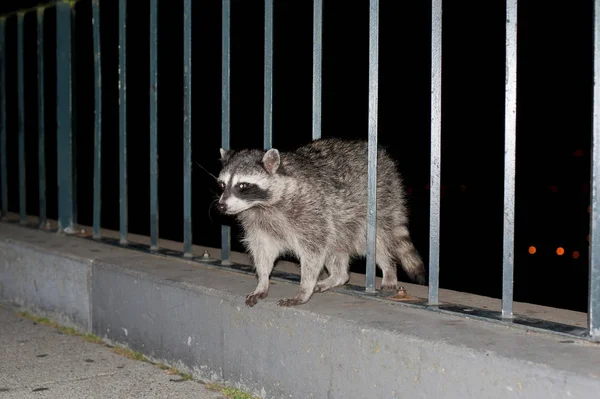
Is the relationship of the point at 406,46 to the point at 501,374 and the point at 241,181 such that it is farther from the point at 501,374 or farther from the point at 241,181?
the point at 501,374

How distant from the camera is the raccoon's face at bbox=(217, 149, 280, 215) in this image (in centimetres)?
446

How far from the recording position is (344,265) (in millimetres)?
4848

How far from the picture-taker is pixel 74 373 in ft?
15.0

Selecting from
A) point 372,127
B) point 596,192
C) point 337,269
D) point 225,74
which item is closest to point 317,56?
point 372,127

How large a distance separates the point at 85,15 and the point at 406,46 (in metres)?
4.73

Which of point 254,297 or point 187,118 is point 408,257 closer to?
point 254,297

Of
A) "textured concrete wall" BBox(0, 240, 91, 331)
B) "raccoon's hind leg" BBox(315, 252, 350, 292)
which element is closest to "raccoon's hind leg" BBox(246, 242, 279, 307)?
"raccoon's hind leg" BBox(315, 252, 350, 292)

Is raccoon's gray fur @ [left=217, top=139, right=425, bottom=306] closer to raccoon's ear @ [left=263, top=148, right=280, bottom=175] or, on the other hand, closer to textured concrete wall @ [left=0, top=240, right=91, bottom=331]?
raccoon's ear @ [left=263, top=148, right=280, bottom=175]

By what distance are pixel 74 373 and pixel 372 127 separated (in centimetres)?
203

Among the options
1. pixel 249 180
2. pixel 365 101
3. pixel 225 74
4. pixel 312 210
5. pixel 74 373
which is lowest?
pixel 74 373

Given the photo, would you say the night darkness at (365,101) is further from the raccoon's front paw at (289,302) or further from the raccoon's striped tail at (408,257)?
the raccoon's front paw at (289,302)

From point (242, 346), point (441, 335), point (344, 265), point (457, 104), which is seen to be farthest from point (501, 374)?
point (457, 104)

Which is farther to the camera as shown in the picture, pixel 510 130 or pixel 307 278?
pixel 307 278

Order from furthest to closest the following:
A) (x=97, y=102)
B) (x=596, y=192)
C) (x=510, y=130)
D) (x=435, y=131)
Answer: (x=97, y=102) < (x=435, y=131) < (x=510, y=130) < (x=596, y=192)
